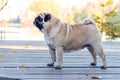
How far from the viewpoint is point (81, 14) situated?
1666cm

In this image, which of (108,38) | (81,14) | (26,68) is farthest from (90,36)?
(81,14)

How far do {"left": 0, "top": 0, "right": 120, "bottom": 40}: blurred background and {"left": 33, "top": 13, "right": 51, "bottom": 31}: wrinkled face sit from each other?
9.01 m

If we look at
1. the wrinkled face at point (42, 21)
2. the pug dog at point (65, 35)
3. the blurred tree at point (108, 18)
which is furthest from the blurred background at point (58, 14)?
the wrinkled face at point (42, 21)

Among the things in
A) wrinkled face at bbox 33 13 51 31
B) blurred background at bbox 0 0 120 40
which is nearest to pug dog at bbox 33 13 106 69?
wrinkled face at bbox 33 13 51 31

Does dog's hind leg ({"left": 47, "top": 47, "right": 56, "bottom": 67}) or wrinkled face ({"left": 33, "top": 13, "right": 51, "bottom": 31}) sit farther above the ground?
wrinkled face ({"left": 33, "top": 13, "right": 51, "bottom": 31})

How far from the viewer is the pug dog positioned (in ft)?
16.9

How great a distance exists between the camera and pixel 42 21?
5105 mm

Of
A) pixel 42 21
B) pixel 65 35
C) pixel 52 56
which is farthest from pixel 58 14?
pixel 42 21

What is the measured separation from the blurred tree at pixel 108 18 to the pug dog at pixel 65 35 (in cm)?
880

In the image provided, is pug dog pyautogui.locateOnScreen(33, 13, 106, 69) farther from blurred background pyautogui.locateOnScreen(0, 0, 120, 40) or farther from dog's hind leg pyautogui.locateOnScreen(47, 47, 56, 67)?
blurred background pyautogui.locateOnScreen(0, 0, 120, 40)

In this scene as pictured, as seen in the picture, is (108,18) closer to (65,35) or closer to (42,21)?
(65,35)

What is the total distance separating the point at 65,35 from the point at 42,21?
1.32 ft

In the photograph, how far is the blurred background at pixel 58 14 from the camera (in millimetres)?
14500

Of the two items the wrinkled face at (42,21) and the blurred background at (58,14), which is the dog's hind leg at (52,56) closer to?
the wrinkled face at (42,21)
